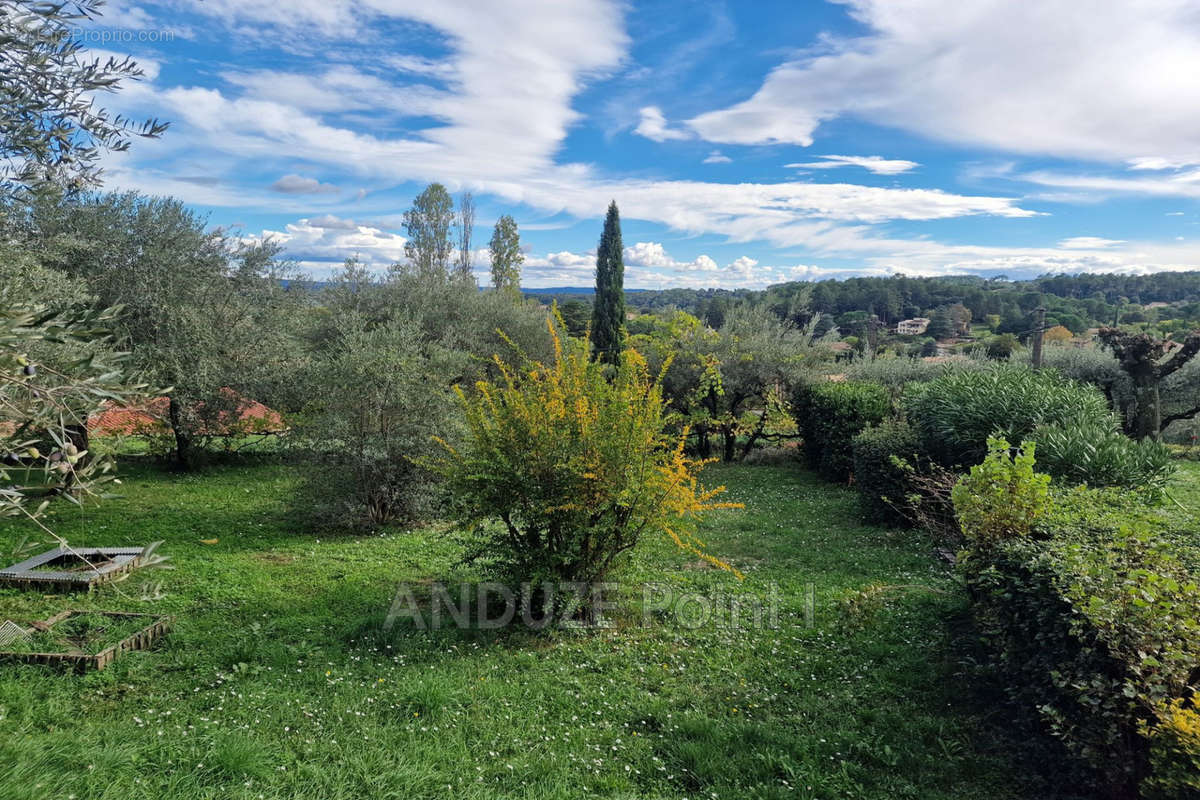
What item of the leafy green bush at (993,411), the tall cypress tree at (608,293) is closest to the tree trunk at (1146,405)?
the leafy green bush at (993,411)

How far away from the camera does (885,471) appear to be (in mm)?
10102

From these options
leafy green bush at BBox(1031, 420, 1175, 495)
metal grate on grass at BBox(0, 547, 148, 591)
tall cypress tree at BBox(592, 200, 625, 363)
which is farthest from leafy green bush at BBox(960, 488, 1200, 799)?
tall cypress tree at BBox(592, 200, 625, 363)

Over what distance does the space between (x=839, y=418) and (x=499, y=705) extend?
452 inches

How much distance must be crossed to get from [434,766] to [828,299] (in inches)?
1870

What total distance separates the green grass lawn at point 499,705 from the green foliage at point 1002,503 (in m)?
1.05

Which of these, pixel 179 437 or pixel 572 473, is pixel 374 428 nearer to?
Answer: pixel 572 473

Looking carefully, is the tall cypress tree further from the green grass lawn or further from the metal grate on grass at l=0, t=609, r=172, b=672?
the metal grate on grass at l=0, t=609, r=172, b=672

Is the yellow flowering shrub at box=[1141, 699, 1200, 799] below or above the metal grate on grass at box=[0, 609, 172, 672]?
above

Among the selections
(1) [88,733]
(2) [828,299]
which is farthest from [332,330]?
(2) [828,299]

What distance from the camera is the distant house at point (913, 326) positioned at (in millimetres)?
44969

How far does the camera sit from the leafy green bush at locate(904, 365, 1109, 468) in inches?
347

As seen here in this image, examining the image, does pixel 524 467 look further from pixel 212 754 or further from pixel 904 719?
pixel 904 719

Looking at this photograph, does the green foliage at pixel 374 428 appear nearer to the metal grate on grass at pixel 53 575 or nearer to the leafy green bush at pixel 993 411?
the metal grate on grass at pixel 53 575

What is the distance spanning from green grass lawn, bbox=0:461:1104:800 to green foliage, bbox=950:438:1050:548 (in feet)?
3.44
